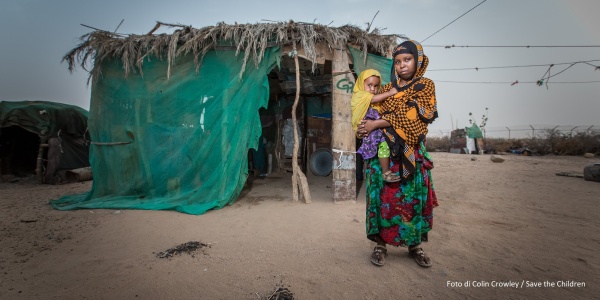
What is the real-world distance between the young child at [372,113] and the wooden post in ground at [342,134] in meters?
2.30

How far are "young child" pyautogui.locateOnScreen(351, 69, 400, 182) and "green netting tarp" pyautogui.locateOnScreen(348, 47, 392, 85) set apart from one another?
2.64 meters

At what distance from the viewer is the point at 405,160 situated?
189 cm

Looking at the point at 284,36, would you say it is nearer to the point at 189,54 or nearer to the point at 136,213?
the point at 189,54

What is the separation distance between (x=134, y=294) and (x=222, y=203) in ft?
7.84

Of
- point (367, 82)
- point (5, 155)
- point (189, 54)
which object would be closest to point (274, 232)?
point (367, 82)

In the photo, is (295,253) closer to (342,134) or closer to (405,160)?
(405,160)

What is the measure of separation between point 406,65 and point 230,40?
3.45 m

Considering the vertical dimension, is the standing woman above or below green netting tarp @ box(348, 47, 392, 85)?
below

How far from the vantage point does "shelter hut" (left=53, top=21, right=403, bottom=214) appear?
4395mm

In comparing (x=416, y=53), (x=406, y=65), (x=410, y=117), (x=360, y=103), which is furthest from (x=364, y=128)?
(x=416, y=53)

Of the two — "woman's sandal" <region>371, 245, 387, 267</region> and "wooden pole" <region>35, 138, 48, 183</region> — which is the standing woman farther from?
"wooden pole" <region>35, 138, 48, 183</region>

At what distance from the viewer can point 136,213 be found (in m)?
3.93

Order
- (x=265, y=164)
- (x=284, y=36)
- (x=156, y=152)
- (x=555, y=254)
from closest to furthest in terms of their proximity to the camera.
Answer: (x=555, y=254), (x=284, y=36), (x=156, y=152), (x=265, y=164)

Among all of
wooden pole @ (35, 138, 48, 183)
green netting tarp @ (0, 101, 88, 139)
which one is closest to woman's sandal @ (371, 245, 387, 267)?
wooden pole @ (35, 138, 48, 183)
